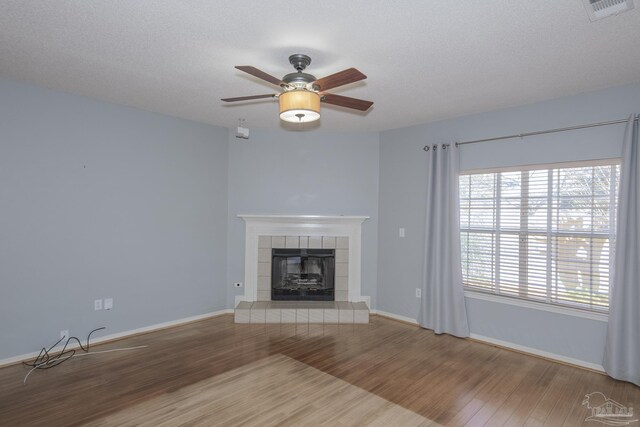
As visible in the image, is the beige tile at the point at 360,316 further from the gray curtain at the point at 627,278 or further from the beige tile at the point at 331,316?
the gray curtain at the point at 627,278

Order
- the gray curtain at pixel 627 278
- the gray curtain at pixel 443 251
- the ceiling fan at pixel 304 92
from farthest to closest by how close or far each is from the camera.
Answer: the gray curtain at pixel 443 251, the gray curtain at pixel 627 278, the ceiling fan at pixel 304 92

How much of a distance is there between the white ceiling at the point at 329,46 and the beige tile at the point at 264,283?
250cm

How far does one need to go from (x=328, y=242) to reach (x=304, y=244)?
0.35 meters

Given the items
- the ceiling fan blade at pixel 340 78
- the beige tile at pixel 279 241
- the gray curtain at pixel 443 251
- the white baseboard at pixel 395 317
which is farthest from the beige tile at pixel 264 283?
the ceiling fan blade at pixel 340 78

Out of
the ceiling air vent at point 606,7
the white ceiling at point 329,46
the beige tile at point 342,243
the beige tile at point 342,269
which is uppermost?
the white ceiling at point 329,46

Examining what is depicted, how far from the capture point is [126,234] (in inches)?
155

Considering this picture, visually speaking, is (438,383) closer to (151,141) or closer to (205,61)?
(205,61)

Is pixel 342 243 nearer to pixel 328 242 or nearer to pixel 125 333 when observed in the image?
pixel 328 242

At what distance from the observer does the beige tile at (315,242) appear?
4918mm

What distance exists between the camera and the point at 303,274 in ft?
16.5

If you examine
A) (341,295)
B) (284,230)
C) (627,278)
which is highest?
(284,230)

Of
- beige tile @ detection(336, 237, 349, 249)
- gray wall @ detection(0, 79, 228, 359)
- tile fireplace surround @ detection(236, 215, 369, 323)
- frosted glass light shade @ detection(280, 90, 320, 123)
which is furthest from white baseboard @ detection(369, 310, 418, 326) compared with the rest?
frosted glass light shade @ detection(280, 90, 320, 123)

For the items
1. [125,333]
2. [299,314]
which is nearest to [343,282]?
[299,314]

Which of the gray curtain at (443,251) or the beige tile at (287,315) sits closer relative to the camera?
the gray curtain at (443,251)
